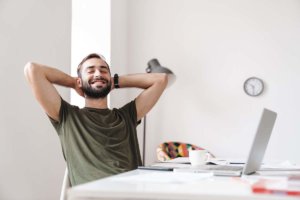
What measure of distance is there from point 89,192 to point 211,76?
11.9 feet

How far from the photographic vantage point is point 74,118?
2070 mm

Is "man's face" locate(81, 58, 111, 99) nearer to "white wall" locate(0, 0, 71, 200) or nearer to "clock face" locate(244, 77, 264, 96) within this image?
"white wall" locate(0, 0, 71, 200)

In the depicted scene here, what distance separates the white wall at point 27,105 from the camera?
2.44 m

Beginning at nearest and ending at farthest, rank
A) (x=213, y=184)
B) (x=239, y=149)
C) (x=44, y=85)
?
(x=213, y=184)
(x=44, y=85)
(x=239, y=149)

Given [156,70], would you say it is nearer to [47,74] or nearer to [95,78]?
[95,78]

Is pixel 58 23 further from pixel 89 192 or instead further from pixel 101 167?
pixel 89 192

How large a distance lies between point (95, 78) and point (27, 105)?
63cm

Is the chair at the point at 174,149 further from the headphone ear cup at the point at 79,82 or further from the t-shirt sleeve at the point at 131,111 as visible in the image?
the headphone ear cup at the point at 79,82

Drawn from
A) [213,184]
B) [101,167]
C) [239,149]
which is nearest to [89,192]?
[213,184]

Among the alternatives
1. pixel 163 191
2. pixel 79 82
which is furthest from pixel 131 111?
pixel 163 191

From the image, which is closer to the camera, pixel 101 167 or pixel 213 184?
pixel 213 184

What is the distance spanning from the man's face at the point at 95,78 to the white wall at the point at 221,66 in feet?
6.05

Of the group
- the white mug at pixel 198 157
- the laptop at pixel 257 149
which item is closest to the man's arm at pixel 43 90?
the white mug at pixel 198 157

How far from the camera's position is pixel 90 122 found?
207cm
